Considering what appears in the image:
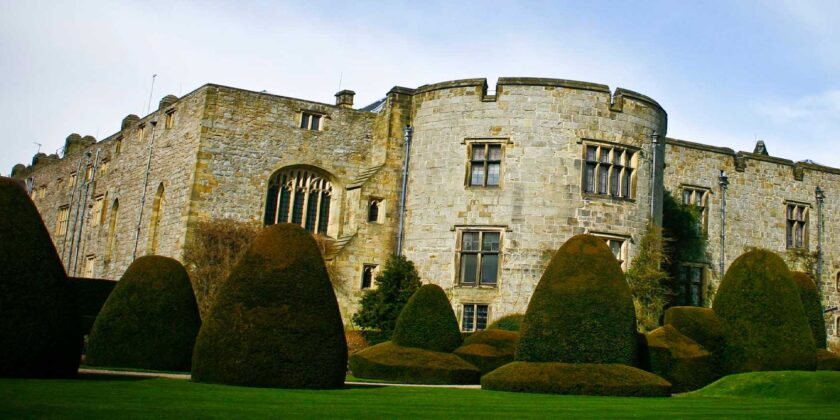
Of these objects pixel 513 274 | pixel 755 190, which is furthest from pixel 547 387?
pixel 755 190

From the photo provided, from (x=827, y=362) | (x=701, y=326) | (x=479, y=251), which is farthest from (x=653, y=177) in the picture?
(x=701, y=326)

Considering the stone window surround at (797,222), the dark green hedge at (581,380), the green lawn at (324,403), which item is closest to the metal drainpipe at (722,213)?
the stone window surround at (797,222)

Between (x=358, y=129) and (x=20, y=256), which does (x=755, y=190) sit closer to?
(x=358, y=129)

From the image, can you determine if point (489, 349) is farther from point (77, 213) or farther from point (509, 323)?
point (77, 213)

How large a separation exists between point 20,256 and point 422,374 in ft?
28.5

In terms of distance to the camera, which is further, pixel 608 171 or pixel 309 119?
pixel 309 119

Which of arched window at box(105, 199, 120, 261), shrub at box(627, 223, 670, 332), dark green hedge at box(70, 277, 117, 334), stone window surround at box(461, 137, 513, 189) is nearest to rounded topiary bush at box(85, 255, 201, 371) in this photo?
dark green hedge at box(70, 277, 117, 334)

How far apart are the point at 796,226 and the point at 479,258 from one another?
17.8 metres

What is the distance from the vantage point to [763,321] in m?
18.9

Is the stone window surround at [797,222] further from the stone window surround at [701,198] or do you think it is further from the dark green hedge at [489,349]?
the dark green hedge at [489,349]

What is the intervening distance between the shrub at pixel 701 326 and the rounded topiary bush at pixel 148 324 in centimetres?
1080

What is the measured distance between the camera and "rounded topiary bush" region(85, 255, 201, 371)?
56.5 ft

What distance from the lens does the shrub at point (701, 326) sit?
1931 cm

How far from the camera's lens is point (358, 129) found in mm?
32781
